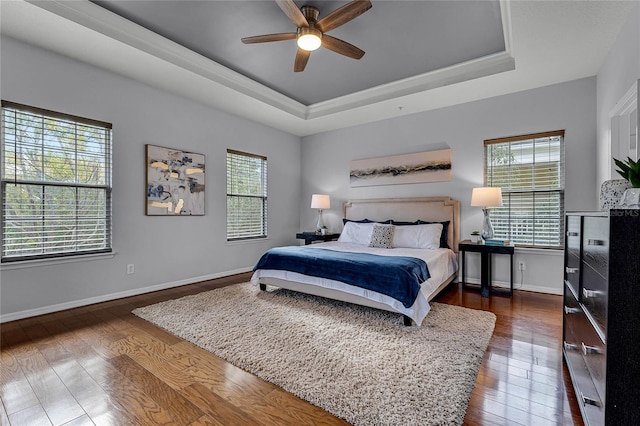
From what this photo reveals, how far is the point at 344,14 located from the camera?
2420mm

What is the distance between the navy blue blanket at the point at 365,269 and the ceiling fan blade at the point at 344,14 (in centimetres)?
221

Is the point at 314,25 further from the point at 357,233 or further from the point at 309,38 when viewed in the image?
the point at 357,233

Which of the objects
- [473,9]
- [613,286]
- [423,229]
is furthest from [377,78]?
[613,286]

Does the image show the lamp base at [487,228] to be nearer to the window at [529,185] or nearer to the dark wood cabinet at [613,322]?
the window at [529,185]

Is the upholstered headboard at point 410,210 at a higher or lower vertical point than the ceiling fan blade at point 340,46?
lower

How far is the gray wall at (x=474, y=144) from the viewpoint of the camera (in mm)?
3682

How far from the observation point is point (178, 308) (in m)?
3.29

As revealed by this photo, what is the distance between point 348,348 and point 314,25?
2.74m

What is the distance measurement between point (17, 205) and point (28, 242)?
1.26 ft

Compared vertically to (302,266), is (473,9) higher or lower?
higher

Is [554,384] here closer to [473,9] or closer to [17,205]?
[473,9]

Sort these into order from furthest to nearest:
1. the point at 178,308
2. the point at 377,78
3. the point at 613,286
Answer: the point at 377,78 < the point at 178,308 < the point at 613,286

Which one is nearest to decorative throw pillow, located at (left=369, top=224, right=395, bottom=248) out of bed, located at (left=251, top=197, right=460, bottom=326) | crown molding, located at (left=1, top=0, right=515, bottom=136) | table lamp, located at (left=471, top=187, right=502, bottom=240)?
bed, located at (left=251, top=197, right=460, bottom=326)

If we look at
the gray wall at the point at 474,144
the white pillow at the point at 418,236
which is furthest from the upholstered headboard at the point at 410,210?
the white pillow at the point at 418,236
